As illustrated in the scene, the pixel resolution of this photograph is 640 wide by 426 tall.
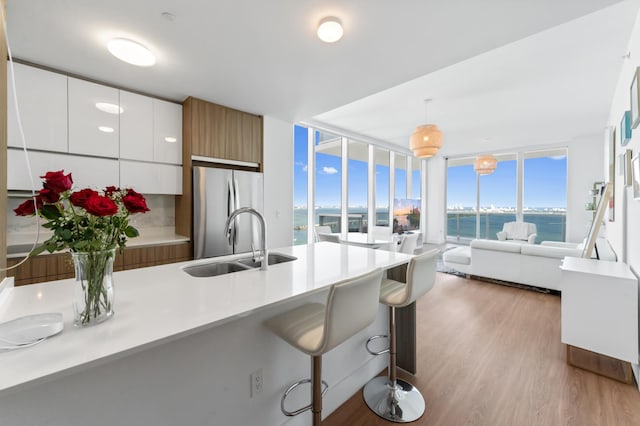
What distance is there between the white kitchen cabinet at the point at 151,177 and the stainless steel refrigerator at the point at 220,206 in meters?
0.32

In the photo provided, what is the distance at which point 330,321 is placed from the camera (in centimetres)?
110

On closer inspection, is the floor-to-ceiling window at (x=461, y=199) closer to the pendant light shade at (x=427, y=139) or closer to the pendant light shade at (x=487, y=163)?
the pendant light shade at (x=487, y=163)

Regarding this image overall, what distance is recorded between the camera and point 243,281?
1.41 metres

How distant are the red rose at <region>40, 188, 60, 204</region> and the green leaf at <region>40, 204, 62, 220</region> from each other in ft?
0.16

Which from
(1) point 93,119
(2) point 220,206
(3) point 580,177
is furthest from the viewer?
(3) point 580,177

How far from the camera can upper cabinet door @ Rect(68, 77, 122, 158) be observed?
253 centimetres

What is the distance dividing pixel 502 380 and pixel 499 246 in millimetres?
2697

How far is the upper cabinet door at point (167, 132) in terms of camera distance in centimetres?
307

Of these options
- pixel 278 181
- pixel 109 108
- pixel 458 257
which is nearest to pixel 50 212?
pixel 109 108

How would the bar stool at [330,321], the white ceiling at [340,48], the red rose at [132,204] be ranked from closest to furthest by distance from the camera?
the red rose at [132,204] < the bar stool at [330,321] < the white ceiling at [340,48]

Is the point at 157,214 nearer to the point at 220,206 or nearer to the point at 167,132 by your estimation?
the point at 220,206

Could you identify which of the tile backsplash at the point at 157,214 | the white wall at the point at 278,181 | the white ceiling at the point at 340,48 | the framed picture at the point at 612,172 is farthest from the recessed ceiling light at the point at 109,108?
the framed picture at the point at 612,172

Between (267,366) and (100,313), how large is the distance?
0.82 metres

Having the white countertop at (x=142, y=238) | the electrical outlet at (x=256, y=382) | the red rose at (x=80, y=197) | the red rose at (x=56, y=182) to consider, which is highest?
the red rose at (x=56, y=182)
